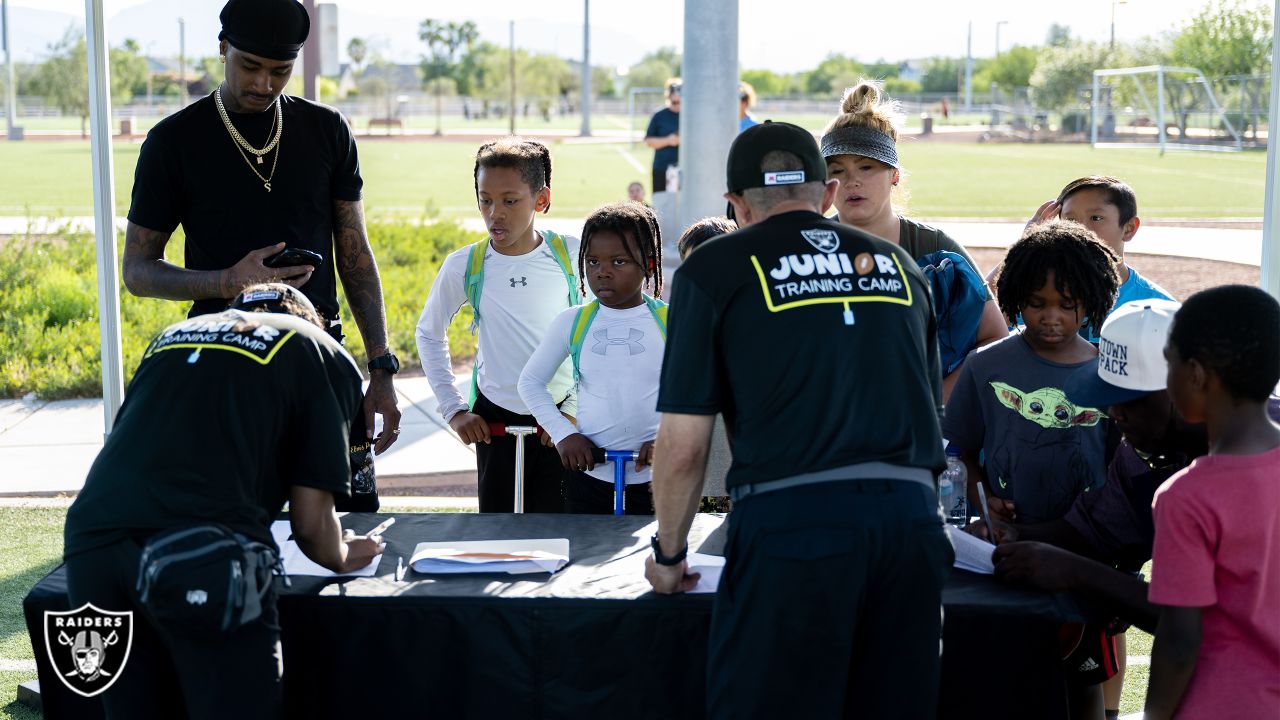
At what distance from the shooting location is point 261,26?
12.3 ft

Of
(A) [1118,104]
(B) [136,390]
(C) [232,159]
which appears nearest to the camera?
(B) [136,390]

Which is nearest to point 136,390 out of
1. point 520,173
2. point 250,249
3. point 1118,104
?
point 250,249

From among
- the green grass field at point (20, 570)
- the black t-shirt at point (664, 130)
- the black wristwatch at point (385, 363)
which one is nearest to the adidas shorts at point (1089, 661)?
the green grass field at point (20, 570)

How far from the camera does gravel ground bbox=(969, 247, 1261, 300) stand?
14.5 metres

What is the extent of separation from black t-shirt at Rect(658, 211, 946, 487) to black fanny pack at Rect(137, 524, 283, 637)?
935mm

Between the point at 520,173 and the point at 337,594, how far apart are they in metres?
1.97

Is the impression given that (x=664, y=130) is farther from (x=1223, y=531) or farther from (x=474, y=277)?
(x=1223, y=531)

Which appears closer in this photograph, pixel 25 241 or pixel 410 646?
pixel 410 646

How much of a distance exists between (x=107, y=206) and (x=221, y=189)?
1.52 m

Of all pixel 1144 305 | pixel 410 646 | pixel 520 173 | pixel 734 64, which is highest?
pixel 734 64

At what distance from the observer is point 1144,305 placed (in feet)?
9.70

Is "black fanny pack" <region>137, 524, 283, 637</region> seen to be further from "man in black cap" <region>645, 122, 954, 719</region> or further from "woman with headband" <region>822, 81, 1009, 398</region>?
"woman with headband" <region>822, 81, 1009, 398</region>

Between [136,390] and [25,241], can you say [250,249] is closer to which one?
[136,390]

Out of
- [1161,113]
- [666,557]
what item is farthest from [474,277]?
[1161,113]
